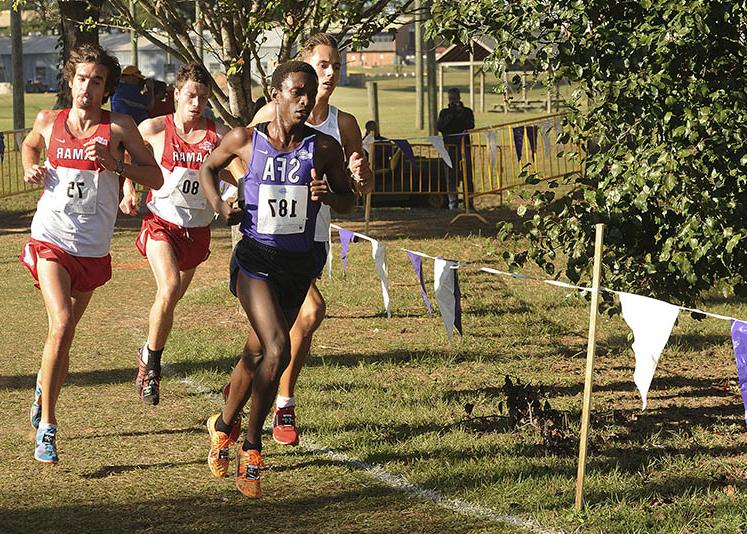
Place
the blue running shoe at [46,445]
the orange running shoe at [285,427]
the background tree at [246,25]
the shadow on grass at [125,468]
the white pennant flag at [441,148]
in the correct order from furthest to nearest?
the white pennant flag at [441,148]
the background tree at [246,25]
the orange running shoe at [285,427]
the blue running shoe at [46,445]
the shadow on grass at [125,468]

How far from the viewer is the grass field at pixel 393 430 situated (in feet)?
18.9

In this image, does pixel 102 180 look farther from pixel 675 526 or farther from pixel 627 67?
pixel 675 526

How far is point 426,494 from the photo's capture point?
6031 mm

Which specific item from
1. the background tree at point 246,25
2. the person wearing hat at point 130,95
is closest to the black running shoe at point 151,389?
the background tree at point 246,25

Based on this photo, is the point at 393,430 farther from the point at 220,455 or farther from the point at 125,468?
the point at 125,468

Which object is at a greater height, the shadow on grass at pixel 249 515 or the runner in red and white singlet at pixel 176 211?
the runner in red and white singlet at pixel 176 211

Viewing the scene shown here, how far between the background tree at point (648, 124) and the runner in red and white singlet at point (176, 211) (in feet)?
5.00

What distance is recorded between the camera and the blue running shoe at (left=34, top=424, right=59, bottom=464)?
21.4ft

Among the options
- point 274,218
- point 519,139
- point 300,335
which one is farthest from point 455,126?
point 274,218

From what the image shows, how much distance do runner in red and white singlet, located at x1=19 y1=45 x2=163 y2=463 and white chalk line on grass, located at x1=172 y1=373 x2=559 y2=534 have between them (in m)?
1.39

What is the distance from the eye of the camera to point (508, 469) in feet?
21.0

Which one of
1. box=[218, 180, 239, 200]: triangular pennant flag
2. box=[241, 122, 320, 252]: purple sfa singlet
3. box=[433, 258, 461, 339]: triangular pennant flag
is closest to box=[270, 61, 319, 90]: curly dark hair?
box=[241, 122, 320, 252]: purple sfa singlet

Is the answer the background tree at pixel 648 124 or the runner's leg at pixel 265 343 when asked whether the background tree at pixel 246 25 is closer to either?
the background tree at pixel 648 124

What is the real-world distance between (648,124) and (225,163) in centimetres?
230
